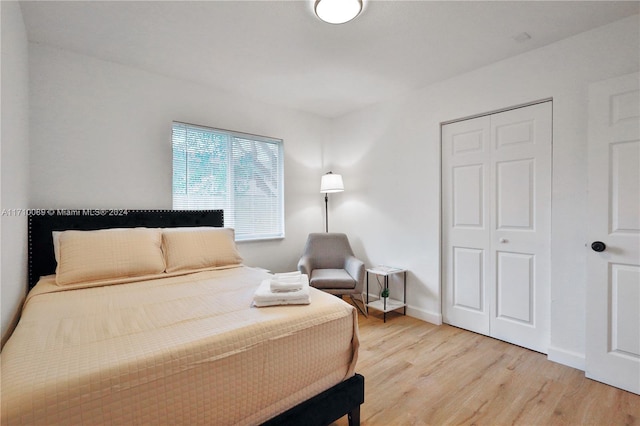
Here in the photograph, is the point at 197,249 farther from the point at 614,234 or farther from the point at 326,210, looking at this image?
the point at 614,234

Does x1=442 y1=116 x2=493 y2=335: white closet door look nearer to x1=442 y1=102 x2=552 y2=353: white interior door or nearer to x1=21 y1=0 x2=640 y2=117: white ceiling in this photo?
x1=442 y1=102 x2=552 y2=353: white interior door

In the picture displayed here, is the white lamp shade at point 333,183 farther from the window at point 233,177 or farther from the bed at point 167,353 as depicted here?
the bed at point 167,353

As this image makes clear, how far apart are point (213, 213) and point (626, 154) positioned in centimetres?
356

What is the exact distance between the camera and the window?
311cm

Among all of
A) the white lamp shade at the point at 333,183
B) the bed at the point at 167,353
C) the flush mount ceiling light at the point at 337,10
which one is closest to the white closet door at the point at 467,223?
the white lamp shade at the point at 333,183

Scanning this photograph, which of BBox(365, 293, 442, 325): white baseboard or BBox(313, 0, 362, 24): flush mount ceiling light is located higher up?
BBox(313, 0, 362, 24): flush mount ceiling light

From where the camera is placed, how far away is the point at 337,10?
1900 mm

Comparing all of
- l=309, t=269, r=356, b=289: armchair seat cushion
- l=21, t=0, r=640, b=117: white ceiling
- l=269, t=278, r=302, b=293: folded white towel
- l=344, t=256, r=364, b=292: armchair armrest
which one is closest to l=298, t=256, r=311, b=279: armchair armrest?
l=309, t=269, r=356, b=289: armchair seat cushion

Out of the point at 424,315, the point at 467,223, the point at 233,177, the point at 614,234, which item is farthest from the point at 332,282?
Answer: the point at 614,234

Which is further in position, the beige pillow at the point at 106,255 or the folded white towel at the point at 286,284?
the beige pillow at the point at 106,255

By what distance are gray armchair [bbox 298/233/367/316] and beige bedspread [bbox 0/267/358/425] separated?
4.49 ft

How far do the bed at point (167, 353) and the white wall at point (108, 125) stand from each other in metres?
0.59

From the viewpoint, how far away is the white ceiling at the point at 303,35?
6.44 ft

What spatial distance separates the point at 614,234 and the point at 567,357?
1023 mm
